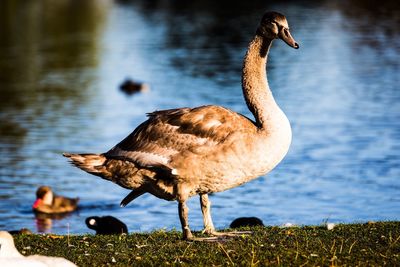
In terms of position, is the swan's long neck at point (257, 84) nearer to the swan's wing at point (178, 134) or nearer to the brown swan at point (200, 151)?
the brown swan at point (200, 151)

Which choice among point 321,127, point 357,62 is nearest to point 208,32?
point 357,62

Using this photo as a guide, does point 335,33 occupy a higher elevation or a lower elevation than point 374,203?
higher

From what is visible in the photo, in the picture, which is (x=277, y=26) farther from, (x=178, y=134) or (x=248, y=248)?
(x=248, y=248)

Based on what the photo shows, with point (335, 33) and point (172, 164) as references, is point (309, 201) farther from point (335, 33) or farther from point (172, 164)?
point (335, 33)

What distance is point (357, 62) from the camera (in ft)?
168

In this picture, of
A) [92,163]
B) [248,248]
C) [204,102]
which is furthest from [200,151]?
[204,102]

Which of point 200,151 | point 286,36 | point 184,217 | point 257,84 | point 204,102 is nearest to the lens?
point 200,151

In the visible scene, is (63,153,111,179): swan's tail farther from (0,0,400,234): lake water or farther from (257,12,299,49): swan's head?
(0,0,400,234): lake water

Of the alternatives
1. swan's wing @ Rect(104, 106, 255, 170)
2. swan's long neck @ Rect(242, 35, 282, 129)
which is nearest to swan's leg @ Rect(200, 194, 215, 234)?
swan's wing @ Rect(104, 106, 255, 170)

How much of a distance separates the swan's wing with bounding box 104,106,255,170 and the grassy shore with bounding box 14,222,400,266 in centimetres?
106

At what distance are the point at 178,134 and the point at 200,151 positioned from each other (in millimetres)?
398

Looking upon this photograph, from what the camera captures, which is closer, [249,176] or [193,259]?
[193,259]

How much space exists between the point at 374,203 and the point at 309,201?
151cm

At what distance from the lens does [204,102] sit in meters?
38.4
